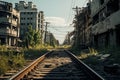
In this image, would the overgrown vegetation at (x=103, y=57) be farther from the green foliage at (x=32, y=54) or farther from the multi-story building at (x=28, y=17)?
the multi-story building at (x=28, y=17)

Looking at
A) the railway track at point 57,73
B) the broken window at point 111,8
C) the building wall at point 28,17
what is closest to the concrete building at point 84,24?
the broken window at point 111,8

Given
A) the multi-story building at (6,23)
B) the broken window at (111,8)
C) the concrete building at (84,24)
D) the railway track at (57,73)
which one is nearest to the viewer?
the railway track at (57,73)

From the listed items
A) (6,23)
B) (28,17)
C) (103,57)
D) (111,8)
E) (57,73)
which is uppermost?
(28,17)

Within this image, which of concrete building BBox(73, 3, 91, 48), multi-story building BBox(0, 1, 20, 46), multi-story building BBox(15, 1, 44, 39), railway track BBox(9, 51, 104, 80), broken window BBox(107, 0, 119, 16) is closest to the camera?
railway track BBox(9, 51, 104, 80)

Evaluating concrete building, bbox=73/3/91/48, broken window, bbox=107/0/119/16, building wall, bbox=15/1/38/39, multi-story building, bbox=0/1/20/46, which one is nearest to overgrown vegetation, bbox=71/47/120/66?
broken window, bbox=107/0/119/16

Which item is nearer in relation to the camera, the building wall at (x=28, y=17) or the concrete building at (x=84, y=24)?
the concrete building at (x=84, y=24)

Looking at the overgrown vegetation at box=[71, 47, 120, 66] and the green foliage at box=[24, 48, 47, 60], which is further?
the green foliage at box=[24, 48, 47, 60]

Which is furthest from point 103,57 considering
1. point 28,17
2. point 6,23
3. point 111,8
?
point 28,17

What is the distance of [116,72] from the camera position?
31.7 ft

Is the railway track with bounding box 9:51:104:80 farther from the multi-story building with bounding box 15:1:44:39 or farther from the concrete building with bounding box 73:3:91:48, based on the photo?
the multi-story building with bounding box 15:1:44:39

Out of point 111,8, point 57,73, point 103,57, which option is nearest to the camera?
point 57,73

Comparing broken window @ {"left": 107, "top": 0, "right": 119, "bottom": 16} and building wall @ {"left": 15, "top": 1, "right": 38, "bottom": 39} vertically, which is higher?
building wall @ {"left": 15, "top": 1, "right": 38, "bottom": 39}

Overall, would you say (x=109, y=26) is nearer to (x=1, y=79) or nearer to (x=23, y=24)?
(x=1, y=79)

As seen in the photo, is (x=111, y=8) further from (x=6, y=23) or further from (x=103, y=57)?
(x=6, y=23)
